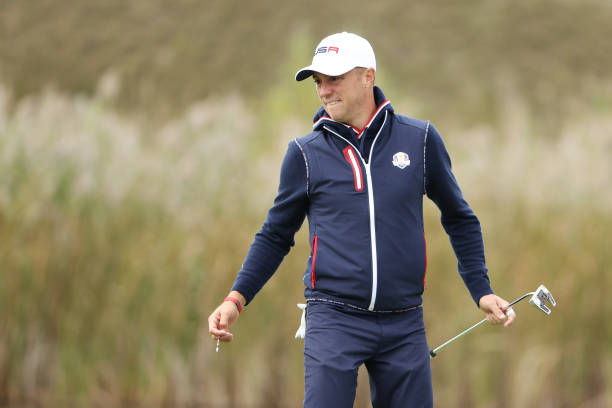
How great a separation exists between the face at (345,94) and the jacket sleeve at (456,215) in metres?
0.26

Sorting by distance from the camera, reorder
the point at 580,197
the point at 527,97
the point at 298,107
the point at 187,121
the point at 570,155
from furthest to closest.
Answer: the point at 527,97
the point at 298,107
the point at 187,121
the point at 570,155
the point at 580,197

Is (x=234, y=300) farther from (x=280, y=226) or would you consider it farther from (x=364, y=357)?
(x=364, y=357)

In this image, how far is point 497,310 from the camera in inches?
118

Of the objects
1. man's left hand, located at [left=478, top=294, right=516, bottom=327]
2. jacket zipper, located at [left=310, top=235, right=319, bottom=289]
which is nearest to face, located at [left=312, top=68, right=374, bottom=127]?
jacket zipper, located at [left=310, top=235, right=319, bottom=289]

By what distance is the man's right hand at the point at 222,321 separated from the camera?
9.62 feet

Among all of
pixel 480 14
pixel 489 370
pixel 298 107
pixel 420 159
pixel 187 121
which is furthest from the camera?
pixel 480 14

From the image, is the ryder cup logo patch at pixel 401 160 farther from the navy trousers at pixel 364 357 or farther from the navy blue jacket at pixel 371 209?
the navy trousers at pixel 364 357

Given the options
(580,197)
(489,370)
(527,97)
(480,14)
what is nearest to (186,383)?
(489,370)

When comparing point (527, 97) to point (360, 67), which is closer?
point (360, 67)

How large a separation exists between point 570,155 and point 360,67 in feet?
15.0

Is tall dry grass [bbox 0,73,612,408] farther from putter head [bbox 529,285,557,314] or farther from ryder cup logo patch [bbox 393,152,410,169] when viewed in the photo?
ryder cup logo patch [bbox 393,152,410,169]

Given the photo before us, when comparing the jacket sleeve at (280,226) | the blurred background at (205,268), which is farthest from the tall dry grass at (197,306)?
the jacket sleeve at (280,226)

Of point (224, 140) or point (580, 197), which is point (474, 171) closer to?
point (580, 197)

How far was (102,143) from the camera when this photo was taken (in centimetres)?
701
